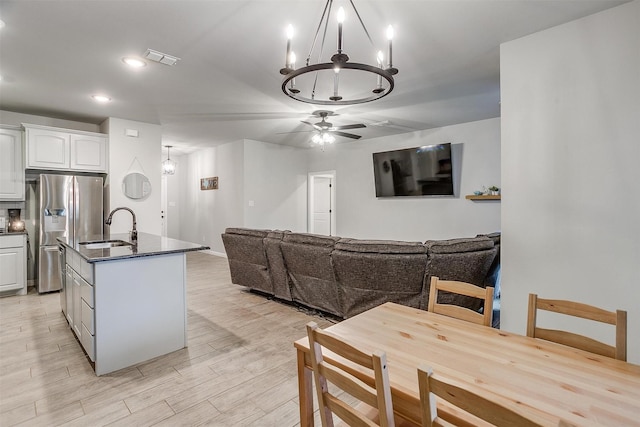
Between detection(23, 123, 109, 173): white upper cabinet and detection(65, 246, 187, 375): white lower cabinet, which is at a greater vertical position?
detection(23, 123, 109, 173): white upper cabinet

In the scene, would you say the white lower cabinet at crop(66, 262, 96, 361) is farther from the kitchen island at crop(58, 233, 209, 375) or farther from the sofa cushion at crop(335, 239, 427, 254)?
the sofa cushion at crop(335, 239, 427, 254)

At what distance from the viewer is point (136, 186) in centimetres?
522

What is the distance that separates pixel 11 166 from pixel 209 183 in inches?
149

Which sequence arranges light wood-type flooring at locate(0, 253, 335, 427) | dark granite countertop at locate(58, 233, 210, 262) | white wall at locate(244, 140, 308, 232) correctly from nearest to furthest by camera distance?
light wood-type flooring at locate(0, 253, 335, 427)
dark granite countertop at locate(58, 233, 210, 262)
white wall at locate(244, 140, 308, 232)

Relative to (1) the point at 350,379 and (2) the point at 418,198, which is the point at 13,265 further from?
(2) the point at 418,198

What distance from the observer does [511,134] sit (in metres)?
2.67

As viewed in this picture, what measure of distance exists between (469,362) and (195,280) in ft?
15.7

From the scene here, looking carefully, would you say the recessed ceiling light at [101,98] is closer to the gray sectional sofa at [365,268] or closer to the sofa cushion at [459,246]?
the gray sectional sofa at [365,268]

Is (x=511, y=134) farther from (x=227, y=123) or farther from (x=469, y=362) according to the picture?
(x=227, y=123)

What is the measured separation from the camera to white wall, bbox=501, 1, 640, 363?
2195mm

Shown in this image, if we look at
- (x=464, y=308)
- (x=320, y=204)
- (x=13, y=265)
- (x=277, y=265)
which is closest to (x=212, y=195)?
(x=320, y=204)

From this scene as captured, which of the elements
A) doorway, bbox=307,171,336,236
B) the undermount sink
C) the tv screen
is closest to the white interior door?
doorway, bbox=307,171,336,236

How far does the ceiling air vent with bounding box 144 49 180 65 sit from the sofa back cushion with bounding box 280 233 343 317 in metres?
2.13

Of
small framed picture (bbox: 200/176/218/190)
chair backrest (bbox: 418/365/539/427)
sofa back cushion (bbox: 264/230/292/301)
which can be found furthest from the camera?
small framed picture (bbox: 200/176/218/190)
